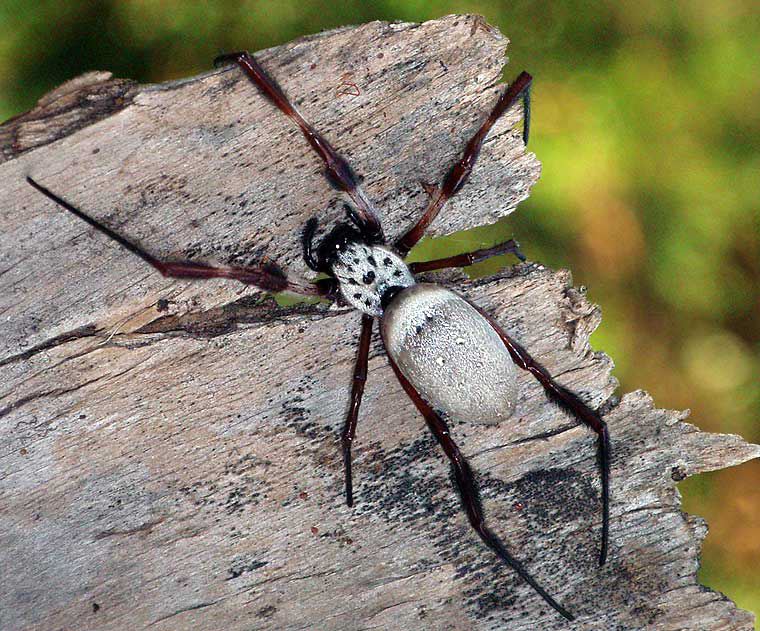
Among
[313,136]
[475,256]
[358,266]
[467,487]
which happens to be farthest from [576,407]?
[313,136]


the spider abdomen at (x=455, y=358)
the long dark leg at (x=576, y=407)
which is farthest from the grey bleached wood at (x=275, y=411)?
the spider abdomen at (x=455, y=358)

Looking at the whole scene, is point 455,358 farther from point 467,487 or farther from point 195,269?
point 195,269

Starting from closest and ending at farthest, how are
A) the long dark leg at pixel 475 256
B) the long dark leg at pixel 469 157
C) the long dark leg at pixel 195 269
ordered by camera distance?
the long dark leg at pixel 195 269 < the long dark leg at pixel 469 157 < the long dark leg at pixel 475 256

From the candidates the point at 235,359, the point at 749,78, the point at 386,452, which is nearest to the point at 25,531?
the point at 235,359

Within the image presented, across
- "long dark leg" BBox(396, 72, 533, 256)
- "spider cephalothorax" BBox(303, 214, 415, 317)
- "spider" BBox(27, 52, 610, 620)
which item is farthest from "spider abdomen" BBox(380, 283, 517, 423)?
"long dark leg" BBox(396, 72, 533, 256)

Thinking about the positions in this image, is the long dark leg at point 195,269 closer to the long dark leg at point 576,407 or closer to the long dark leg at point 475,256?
the long dark leg at point 475,256

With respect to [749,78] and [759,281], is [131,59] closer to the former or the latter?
[749,78]

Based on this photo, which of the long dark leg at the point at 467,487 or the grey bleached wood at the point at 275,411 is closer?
the grey bleached wood at the point at 275,411

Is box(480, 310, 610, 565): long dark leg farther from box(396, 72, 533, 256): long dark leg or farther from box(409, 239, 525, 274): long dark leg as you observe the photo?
box(396, 72, 533, 256): long dark leg
